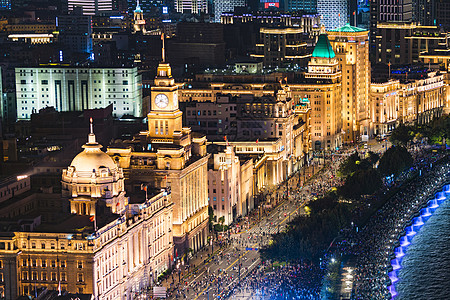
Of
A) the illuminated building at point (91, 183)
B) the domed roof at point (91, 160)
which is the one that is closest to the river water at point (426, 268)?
the illuminated building at point (91, 183)

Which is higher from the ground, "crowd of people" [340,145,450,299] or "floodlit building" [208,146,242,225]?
"floodlit building" [208,146,242,225]

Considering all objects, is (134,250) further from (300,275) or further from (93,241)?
(300,275)

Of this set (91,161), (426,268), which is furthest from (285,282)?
(426,268)

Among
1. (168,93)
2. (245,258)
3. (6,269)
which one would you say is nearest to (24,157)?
(168,93)

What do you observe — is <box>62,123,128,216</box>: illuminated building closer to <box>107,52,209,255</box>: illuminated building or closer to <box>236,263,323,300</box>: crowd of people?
<box>107,52,209,255</box>: illuminated building

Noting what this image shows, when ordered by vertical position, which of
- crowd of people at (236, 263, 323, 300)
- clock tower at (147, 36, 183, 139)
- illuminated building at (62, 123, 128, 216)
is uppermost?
clock tower at (147, 36, 183, 139)

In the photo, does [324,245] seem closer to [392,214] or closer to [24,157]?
[392,214]

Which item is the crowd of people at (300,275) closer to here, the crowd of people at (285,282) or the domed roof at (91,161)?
the crowd of people at (285,282)

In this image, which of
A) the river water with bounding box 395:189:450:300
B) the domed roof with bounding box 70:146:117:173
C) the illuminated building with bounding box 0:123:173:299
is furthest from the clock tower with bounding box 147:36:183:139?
the river water with bounding box 395:189:450:300
